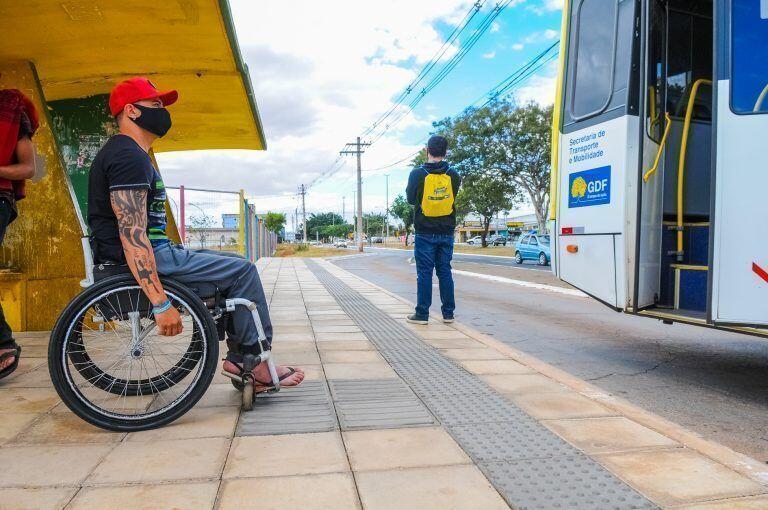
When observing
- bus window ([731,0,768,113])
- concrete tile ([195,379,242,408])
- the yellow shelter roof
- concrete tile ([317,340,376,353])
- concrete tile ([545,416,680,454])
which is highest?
the yellow shelter roof

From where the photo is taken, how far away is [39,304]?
4.94 m

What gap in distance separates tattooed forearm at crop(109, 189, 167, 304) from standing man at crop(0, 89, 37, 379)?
49.6 inches

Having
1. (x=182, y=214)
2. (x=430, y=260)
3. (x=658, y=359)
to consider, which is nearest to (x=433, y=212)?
(x=430, y=260)

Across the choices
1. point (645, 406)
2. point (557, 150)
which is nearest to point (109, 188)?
point (645, 406)

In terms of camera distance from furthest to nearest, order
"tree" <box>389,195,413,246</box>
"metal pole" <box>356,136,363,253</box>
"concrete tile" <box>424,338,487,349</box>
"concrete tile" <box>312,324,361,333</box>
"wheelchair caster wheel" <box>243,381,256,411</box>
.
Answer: "tree" <box>389,195,413,246</box>
"metal pole" <box>356,136,363,253</box>
"concrete tile" <box>312,324,361,333</box>
"concrete tile" <box>424,338,487,349</box>
"wheelchair caster wheel" <box>243,381,256,411</box>

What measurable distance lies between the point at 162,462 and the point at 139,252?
949 mm

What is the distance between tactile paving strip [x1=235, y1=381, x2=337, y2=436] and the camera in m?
2.70

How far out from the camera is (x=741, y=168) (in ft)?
11.2

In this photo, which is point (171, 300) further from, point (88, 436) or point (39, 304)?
point (39, 304)

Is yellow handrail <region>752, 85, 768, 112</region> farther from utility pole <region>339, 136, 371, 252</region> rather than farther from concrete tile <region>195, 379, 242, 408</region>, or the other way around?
utility pole <region>339, 136, 371, 252</region>

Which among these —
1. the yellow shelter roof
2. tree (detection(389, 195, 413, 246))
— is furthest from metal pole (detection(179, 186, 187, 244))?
tree (detection(389, 195, 413, 246))

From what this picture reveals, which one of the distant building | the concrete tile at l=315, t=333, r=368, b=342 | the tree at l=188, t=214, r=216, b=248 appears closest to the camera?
the concrete tile at l=315, t=333, r=368, b=342

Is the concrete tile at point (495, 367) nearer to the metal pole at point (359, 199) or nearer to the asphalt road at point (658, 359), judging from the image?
the asphalt road at point (658, 359)

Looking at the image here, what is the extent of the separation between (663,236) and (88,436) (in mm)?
4240
